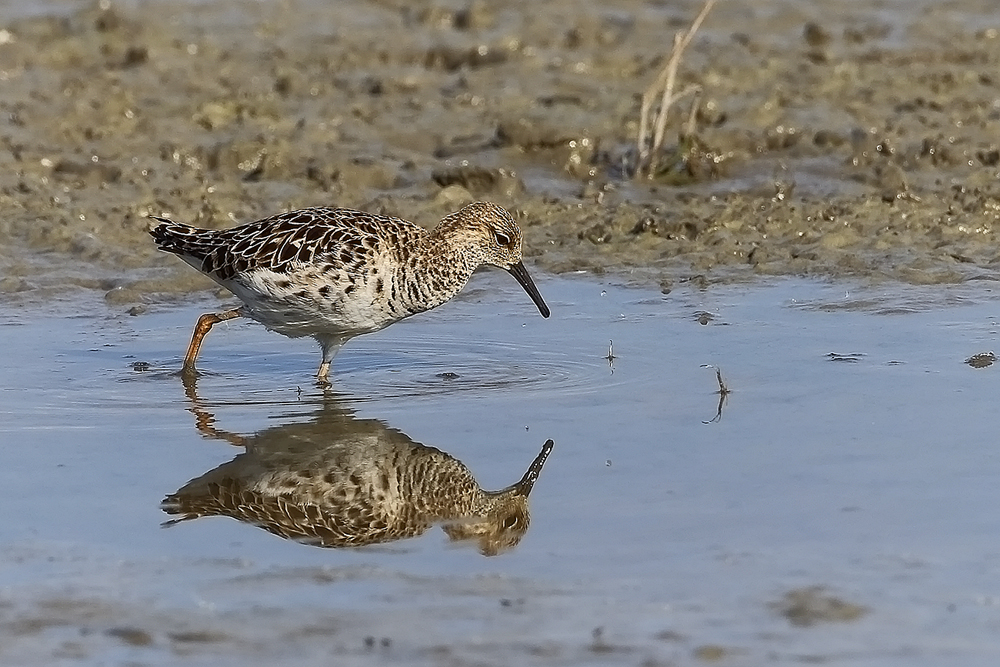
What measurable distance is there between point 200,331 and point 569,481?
2.97m

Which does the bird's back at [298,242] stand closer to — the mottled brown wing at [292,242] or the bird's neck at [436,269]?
the mottled brown wing at [292,242]

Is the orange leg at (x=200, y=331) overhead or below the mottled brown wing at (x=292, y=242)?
below

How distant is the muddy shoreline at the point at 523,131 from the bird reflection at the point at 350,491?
3.29 meters

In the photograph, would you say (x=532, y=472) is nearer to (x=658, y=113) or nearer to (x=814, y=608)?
(x=814, y=608)

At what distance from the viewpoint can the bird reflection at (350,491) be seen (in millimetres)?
7160

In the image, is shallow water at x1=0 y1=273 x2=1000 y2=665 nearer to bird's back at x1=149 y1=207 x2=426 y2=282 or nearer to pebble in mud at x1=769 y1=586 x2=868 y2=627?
pebble in mud at x1=769 y1=586 x2=868 y2=627

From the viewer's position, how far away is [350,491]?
25.2ft

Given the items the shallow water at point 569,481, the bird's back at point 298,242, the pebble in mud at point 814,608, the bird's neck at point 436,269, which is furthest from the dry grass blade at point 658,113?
the pebble in mud at point 814,608

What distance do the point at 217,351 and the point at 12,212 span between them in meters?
2.91

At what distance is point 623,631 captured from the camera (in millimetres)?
6020

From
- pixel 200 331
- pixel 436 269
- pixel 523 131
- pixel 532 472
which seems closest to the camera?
pixel 532 472

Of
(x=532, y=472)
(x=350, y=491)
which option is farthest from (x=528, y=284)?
(x=350, y=491)

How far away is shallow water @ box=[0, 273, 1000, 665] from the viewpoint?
604 cm

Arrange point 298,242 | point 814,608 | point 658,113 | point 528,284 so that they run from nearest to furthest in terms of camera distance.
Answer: point 814,608 < point 298,242 < point 528,284 < point 658,113
